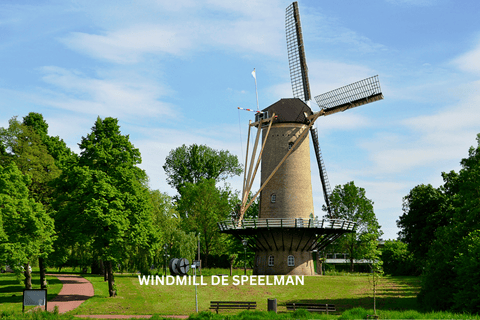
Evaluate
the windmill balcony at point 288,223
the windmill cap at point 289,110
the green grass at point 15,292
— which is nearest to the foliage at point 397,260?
the windmill balcony at point 288,223

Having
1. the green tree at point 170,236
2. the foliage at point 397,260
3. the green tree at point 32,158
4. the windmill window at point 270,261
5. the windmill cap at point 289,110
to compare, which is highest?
the windmill cap at point 289,110

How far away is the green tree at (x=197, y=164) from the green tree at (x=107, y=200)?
117 ft

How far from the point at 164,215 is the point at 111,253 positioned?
20.1m

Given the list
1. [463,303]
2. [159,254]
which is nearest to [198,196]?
[159,254]

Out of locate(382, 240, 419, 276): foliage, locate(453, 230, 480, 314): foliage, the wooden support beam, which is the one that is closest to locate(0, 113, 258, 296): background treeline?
the wooden support beam

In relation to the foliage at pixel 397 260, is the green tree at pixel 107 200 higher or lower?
higher

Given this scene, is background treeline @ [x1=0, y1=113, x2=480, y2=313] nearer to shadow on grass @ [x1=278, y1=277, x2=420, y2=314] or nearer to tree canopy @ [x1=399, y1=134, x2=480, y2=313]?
tree canopy @ [x1=399, y1=134, x2=480, y2=313]

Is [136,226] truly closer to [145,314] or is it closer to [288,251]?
[145,314]

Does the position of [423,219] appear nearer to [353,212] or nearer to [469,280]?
[353,212]

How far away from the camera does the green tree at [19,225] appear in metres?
29.2

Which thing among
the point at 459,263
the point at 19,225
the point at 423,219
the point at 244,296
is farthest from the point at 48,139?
the point at 459,263

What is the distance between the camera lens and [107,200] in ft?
112

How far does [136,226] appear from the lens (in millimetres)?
33969

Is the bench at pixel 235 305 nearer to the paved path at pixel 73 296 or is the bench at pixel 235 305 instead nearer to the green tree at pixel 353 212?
the paved path at pixel 73 296
